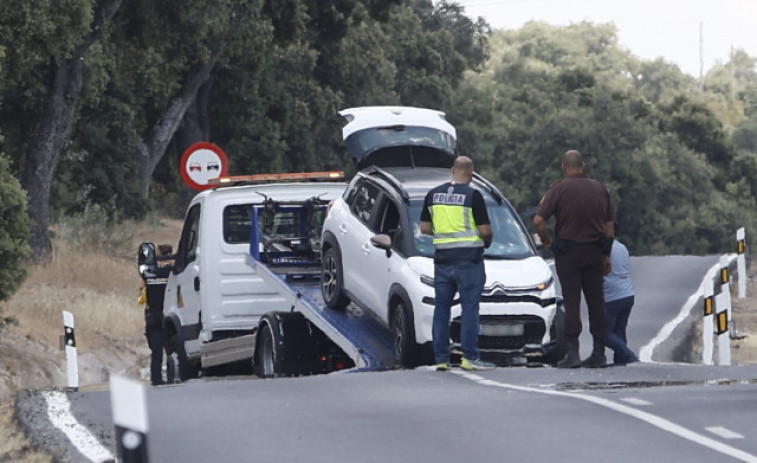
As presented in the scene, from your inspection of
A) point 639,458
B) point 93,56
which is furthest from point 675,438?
point 93,56

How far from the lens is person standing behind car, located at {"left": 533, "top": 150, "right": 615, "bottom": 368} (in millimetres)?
13781

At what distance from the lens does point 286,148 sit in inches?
1869

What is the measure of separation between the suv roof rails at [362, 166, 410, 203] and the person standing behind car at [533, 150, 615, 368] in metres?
1.58

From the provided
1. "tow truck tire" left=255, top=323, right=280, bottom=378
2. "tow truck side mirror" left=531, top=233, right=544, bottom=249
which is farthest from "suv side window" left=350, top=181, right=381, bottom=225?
"tow truck side mirror" left=531, top=233, right=544, bottom=249

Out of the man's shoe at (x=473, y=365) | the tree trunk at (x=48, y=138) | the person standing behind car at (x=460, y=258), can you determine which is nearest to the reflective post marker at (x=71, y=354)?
the person standing behind car at (x=460, y=258)

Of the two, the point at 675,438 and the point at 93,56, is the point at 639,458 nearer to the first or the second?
the point at 675,438

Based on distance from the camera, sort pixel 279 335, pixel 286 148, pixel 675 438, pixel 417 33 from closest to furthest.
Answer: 1. pixel 675 438
2. pixel 279 335
3. pixel 286 148
4. pixel 417 33

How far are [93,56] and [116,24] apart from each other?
748 mm

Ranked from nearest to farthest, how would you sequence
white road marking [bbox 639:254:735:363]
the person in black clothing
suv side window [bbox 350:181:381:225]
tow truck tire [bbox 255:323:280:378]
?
tow truck tire [bbox 255:323:280:378], suv side window [bbox 350:181:381:225], the person in black clothing, white road marking [bbox 639:254:735:363]

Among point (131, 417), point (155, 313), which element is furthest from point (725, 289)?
point (131, 417)

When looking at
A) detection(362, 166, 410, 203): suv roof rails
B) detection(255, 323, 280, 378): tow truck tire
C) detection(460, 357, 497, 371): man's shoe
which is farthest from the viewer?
detection(255, 323, 280, 378): tow truck tire

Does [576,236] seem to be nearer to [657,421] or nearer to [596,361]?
[596,361]

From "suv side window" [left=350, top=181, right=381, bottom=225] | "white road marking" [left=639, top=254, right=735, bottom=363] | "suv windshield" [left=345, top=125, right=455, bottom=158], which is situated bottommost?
"white road marking" [left=639, top=254, right=735, bottom=363]

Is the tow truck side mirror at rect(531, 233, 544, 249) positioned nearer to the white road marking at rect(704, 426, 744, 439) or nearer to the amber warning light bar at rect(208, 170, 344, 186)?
the amber warning light bar at rect(208, 170, 344, 186)
